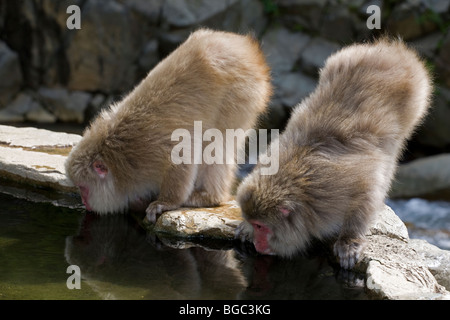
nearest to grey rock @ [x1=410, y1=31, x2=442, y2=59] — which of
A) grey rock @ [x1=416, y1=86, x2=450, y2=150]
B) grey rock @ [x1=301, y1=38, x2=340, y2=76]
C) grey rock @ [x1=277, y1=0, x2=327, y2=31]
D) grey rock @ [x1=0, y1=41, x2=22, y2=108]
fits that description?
grey rock @ [x1=416, y1=86, x2=450, y2=150]

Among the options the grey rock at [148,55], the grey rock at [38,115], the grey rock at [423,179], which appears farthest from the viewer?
the grey rock at [148,55]

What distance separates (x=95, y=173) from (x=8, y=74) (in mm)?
7102

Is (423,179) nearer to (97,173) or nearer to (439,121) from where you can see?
(439,121)

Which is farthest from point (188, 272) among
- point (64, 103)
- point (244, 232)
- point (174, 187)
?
point (64, 103)

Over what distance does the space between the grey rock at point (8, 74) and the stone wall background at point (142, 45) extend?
18 millimetres

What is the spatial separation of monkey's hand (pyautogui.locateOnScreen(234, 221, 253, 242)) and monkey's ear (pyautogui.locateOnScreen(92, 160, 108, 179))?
113 centimetres

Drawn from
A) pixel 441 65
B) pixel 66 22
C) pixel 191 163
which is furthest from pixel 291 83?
pixel 191 163

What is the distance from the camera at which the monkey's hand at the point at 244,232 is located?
3.76 meters

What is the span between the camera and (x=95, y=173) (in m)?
4.30

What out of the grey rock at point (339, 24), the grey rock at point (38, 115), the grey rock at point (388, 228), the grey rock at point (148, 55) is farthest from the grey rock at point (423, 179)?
the grey rock at point (38, 115)

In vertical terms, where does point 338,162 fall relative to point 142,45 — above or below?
below

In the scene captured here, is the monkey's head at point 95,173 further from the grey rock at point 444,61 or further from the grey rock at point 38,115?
the grey rock at point 444,61

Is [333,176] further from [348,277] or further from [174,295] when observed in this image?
[174,295]

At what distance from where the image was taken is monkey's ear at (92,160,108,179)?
4266mm
